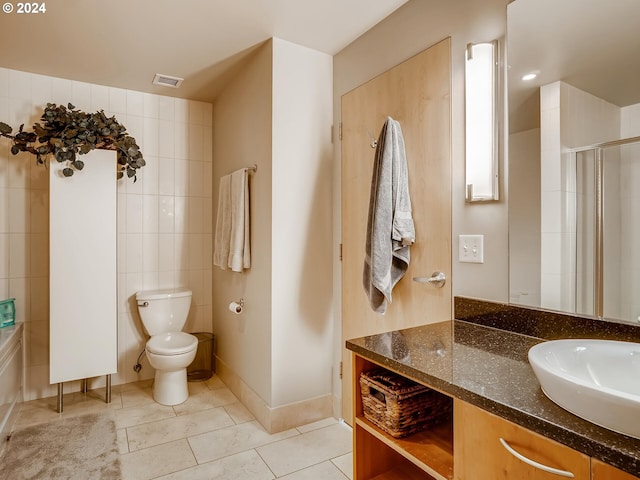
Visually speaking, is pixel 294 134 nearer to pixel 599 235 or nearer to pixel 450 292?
pixel 450 292

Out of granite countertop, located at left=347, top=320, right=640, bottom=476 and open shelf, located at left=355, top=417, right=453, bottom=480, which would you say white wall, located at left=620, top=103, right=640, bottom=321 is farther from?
open shelf, located at left=355, top=417, right=453, bottom=480

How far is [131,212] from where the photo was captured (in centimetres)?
304

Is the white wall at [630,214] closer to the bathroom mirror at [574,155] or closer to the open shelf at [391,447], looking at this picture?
the bathroom mirror at [574,155]

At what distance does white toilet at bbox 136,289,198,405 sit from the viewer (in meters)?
2.56

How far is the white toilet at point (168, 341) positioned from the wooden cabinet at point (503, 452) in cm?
207

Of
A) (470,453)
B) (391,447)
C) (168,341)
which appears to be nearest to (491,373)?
(470,453)

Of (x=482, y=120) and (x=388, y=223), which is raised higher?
(x=482, y=120)

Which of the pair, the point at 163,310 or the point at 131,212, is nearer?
the point at 163,310

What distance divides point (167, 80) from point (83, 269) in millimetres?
1485

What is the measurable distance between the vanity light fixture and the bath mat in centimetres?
215

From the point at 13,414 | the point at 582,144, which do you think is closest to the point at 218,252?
the point at 13,414

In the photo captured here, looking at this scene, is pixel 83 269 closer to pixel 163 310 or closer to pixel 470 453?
pixel 163 310

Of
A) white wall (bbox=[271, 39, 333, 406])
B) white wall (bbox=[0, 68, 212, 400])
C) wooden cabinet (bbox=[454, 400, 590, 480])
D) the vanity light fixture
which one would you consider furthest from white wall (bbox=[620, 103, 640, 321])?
white wall (bbox=[0, 68, 212, 400])

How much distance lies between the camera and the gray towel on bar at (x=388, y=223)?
1689mm
